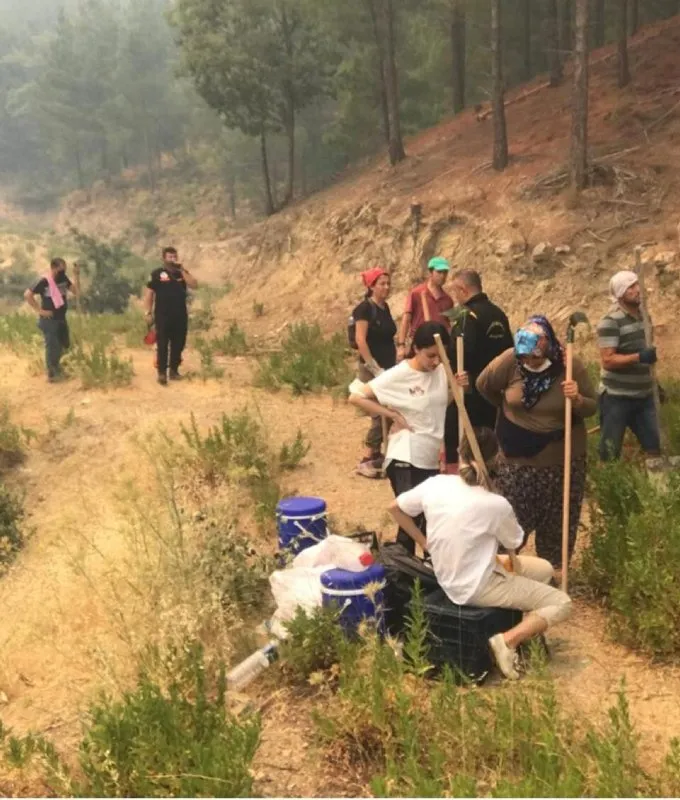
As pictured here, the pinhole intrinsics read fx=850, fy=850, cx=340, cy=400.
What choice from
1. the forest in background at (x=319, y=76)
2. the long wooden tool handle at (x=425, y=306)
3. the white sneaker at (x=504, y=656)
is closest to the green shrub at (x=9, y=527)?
the long wooden tool handle at (x=425, y=306)

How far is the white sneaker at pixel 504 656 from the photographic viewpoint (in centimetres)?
429

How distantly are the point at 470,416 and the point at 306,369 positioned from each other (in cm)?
609

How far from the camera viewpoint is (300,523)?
590 cm

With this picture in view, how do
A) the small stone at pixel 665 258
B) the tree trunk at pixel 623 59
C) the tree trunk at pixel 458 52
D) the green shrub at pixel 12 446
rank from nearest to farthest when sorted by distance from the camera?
the green shrub at pixel 12 446, the small stone at pixel 665 258, the tree trunk at pixel 623 59, the tree trunk at pixel 458 52

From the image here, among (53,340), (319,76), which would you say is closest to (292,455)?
(53,340)

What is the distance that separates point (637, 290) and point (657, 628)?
257 cm

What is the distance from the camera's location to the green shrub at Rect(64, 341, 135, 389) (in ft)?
37.3

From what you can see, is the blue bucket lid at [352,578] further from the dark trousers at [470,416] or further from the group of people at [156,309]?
the group of people at [156,309]

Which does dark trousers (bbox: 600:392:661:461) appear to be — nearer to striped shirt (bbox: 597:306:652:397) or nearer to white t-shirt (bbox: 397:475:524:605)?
striped shirt (bbox: 597:306:652:397)

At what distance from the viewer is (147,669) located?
176 inches

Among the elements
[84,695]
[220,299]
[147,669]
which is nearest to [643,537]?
[147,669]

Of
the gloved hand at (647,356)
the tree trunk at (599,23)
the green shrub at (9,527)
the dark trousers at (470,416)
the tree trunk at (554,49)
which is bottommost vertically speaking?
the green shrub at (9,527)

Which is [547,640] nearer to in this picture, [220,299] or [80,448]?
[80,448]

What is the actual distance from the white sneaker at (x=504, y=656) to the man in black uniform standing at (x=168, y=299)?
734 centimetres
